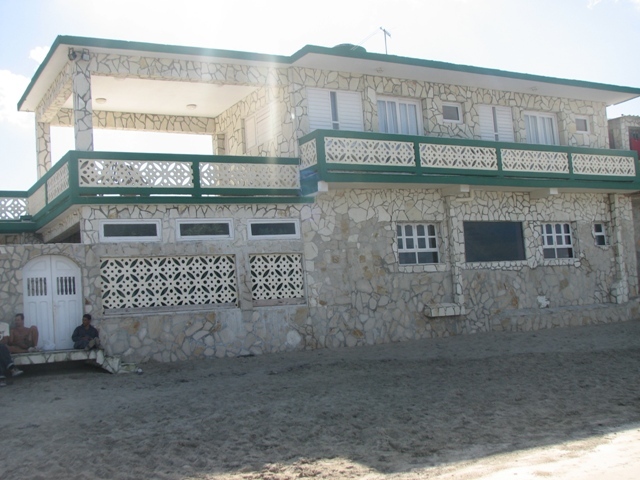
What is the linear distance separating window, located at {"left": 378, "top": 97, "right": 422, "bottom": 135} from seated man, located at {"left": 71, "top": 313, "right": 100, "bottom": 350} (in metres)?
9.03

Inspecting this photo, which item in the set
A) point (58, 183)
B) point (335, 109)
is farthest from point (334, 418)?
point (335, 109)

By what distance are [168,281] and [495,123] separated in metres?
10.7

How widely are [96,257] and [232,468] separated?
7677 mm

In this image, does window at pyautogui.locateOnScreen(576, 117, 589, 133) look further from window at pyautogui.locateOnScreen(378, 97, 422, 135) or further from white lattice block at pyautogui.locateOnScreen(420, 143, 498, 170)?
window at pyautogui.locateOnScreen(378, 97, 422, 135)

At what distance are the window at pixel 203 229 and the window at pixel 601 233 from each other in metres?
11.9

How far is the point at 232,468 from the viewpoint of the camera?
341 inches

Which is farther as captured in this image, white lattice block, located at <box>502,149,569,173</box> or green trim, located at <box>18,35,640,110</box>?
white lattice block, located at <box>502,149,569,173</box>

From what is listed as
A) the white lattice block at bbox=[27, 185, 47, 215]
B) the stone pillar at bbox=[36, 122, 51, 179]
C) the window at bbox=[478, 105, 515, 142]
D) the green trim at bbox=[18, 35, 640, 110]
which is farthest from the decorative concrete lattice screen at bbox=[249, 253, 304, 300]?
the window at bbox=[478, 105, 515, 142]

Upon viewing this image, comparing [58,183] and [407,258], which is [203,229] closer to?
[58,183]

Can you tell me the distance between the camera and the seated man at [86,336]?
560 inches

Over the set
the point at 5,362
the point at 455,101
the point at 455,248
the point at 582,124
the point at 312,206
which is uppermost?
the point at 455,101

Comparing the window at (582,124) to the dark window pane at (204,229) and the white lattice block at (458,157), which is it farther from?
the dark window pane at (204,229)

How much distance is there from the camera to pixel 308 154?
17531 mm

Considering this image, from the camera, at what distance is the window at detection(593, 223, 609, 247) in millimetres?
22672
